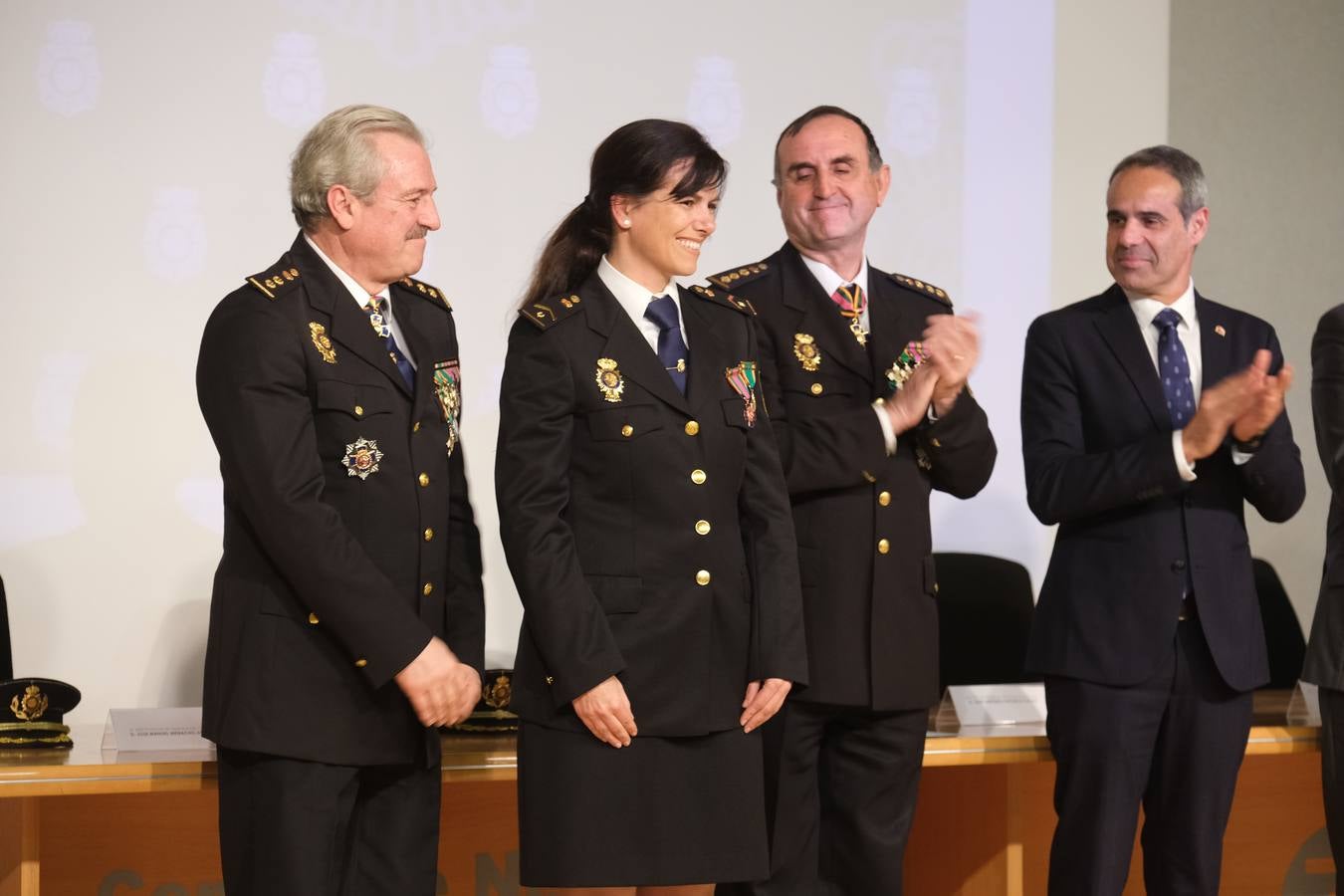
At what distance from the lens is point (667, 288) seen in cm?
257

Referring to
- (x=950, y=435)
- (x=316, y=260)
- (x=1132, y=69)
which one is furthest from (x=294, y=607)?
(x=1132, y=69)

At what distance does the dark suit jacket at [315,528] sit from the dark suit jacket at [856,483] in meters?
0.70

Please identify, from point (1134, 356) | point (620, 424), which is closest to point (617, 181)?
point (620, 424)

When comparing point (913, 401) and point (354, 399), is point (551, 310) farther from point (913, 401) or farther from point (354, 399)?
point (913, 401)

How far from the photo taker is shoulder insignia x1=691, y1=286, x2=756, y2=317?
8.72ft

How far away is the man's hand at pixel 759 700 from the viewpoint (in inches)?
97.5

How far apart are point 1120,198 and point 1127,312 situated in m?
0.23

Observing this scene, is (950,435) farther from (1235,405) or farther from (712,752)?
(712,752)

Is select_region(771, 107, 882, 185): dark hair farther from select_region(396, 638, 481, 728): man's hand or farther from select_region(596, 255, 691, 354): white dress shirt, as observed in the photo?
select_region(396, 638, 481, 728): man's hand

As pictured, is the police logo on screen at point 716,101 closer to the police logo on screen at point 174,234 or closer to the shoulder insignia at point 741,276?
the police logo on screen at point 174,234

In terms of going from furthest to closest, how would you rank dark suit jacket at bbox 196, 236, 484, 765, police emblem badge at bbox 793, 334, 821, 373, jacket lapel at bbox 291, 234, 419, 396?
police emblem badge at bbox 793, 334, 821, 373
jacket lapel at bbox 291, 234, 419, 396
dark suit jacket at bbox 196, 236, 484, 765

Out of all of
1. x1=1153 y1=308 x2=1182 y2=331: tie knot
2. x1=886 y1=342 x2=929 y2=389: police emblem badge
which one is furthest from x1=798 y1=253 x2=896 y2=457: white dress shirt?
x1=1153 y1=308 x2=1182 y2=331: tie knot

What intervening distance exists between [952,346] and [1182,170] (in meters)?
0.77

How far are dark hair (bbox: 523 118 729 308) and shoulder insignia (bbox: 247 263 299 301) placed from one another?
0.38 metres
